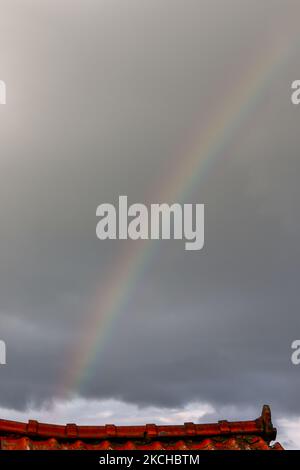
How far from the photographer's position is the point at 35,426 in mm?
10320

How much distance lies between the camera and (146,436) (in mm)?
10789

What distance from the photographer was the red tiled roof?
10.2 m

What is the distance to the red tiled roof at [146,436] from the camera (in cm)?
1016

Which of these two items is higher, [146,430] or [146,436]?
[146,430]
